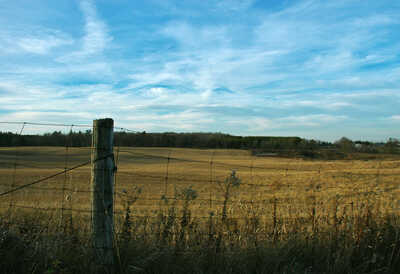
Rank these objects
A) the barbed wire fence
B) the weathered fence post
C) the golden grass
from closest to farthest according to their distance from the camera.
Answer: the weathered fence post < the barbed wire fence < the golden grass

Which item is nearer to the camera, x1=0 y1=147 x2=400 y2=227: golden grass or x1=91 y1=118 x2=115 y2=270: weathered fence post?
x1=91 y1=118 x2=115 y2=270: weathered fence post

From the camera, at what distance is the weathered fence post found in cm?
393

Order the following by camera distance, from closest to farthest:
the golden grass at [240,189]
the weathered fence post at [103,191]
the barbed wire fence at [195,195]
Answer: the weathered fence post at [103,191] → the barbed wire fence at [195,195] → the golden grass at [240,189]

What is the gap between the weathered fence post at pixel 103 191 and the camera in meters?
3.93

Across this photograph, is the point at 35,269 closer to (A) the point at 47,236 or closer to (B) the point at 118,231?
(A) the point at 47,236

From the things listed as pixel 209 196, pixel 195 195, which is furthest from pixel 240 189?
pixel 195 195

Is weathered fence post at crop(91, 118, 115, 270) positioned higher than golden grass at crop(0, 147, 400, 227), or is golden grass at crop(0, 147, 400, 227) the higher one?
weathered fence post at crop(91, 118, 115, 270)

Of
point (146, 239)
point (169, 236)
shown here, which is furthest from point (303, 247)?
point (146, 239)

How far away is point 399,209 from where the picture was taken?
6520 millimetres

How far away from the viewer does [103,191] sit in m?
4.00

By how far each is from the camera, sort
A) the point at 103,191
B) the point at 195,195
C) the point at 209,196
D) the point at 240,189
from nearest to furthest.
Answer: the point at 103,191 < the point at 195,195 < the point at 209,196 < the point at 240,189

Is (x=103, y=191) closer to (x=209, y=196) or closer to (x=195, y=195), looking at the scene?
(x=195, y=195)

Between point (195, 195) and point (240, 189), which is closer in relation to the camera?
point (195, 195)

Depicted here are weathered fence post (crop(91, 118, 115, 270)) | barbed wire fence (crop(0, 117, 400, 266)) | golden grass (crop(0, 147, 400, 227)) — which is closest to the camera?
weathered fence post (crop(91, 118, 115, 270))
